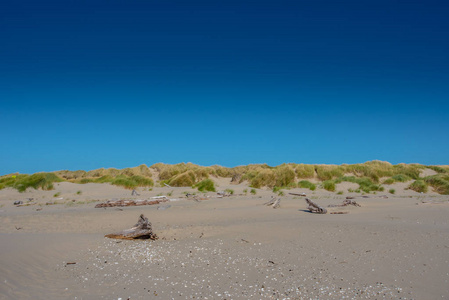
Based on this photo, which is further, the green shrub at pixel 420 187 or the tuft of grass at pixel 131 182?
the tuft of grass at pixel 131 182

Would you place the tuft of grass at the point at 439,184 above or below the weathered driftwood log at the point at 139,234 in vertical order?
above

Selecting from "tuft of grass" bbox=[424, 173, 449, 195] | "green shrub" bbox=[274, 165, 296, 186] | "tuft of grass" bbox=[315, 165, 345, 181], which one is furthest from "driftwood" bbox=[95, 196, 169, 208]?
"tuft of grass" bbox=[424, 173, 449, 195]

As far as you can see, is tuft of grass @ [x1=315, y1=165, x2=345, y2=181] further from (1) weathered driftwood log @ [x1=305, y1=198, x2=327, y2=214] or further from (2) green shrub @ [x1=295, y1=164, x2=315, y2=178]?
(1) weathered driftwood log @ [x1=305, y1=198, x2=327, y2=214]

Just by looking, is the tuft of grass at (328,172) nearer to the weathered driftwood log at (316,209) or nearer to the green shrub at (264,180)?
the green shrub at (264,180)

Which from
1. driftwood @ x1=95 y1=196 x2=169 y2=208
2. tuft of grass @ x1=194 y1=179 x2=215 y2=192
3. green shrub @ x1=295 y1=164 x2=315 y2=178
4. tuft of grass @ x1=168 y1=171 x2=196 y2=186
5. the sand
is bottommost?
the sand

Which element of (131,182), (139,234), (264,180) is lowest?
(139,234)

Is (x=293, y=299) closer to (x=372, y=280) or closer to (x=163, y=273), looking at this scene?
(x=372, y=280)

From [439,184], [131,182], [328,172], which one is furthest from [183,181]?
[439,184]

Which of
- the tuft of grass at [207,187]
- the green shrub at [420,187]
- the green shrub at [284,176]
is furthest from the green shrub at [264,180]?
the green shrub at [420,187]

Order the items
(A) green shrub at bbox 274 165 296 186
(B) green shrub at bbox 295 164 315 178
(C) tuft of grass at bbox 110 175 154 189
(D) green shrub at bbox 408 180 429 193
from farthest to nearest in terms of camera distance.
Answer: (B) green shrub at bbox 295 164 315 178 < (A) green shrub at bbox 274 165 296 186 < (C) tuft of grass at bbox 110 175 154 189 < (D) green shrub at bbox 408 180 429 193

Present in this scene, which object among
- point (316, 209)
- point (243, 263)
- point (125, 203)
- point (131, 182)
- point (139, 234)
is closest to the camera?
point (243, 263)

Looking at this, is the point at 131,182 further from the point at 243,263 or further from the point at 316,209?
the point at 243,263

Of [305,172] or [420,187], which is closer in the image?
[420,187]

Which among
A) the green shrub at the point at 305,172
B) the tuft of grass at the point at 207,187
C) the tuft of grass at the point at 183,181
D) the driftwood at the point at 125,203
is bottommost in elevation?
the driftwood at the point at 125,203
